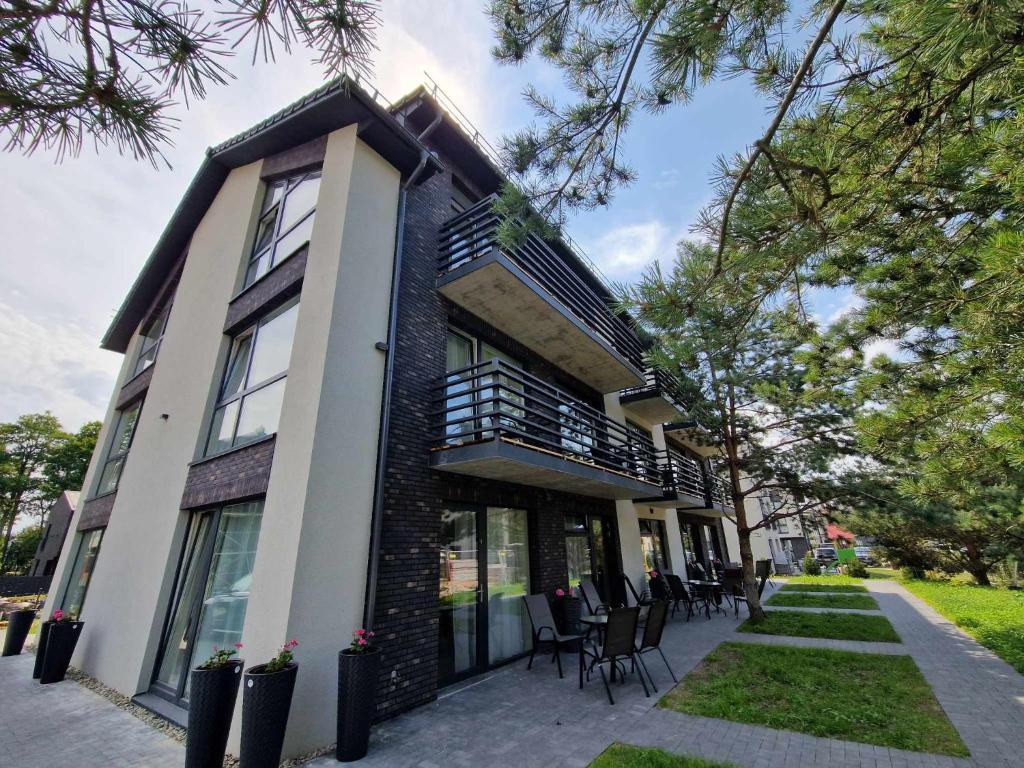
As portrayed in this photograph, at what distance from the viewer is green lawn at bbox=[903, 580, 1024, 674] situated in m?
6.68

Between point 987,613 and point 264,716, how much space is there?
14.7 metres

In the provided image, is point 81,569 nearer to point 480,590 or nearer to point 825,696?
point 480,590

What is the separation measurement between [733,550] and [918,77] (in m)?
24.7

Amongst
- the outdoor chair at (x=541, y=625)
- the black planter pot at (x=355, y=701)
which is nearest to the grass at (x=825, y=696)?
the outdoor chair at (x=541, y=625)

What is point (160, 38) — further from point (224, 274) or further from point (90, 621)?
point (90, 621)

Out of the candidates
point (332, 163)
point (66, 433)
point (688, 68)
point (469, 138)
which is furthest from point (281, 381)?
point (66, 433)

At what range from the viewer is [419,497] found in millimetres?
5695

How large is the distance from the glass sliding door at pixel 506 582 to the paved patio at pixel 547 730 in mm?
554

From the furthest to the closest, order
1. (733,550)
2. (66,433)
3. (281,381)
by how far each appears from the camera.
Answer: (66,433), (733,550), (281,381)

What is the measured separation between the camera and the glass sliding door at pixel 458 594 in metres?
5.84

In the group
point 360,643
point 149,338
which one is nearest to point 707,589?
point 360,643

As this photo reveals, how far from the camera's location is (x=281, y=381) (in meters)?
5.79

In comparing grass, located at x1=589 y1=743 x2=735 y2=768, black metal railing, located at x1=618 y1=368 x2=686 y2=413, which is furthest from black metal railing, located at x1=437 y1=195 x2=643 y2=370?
grass, located at x1=589 y1=743 x2=735 y2=768

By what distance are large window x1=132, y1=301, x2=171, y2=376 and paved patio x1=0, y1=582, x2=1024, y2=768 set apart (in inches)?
300
